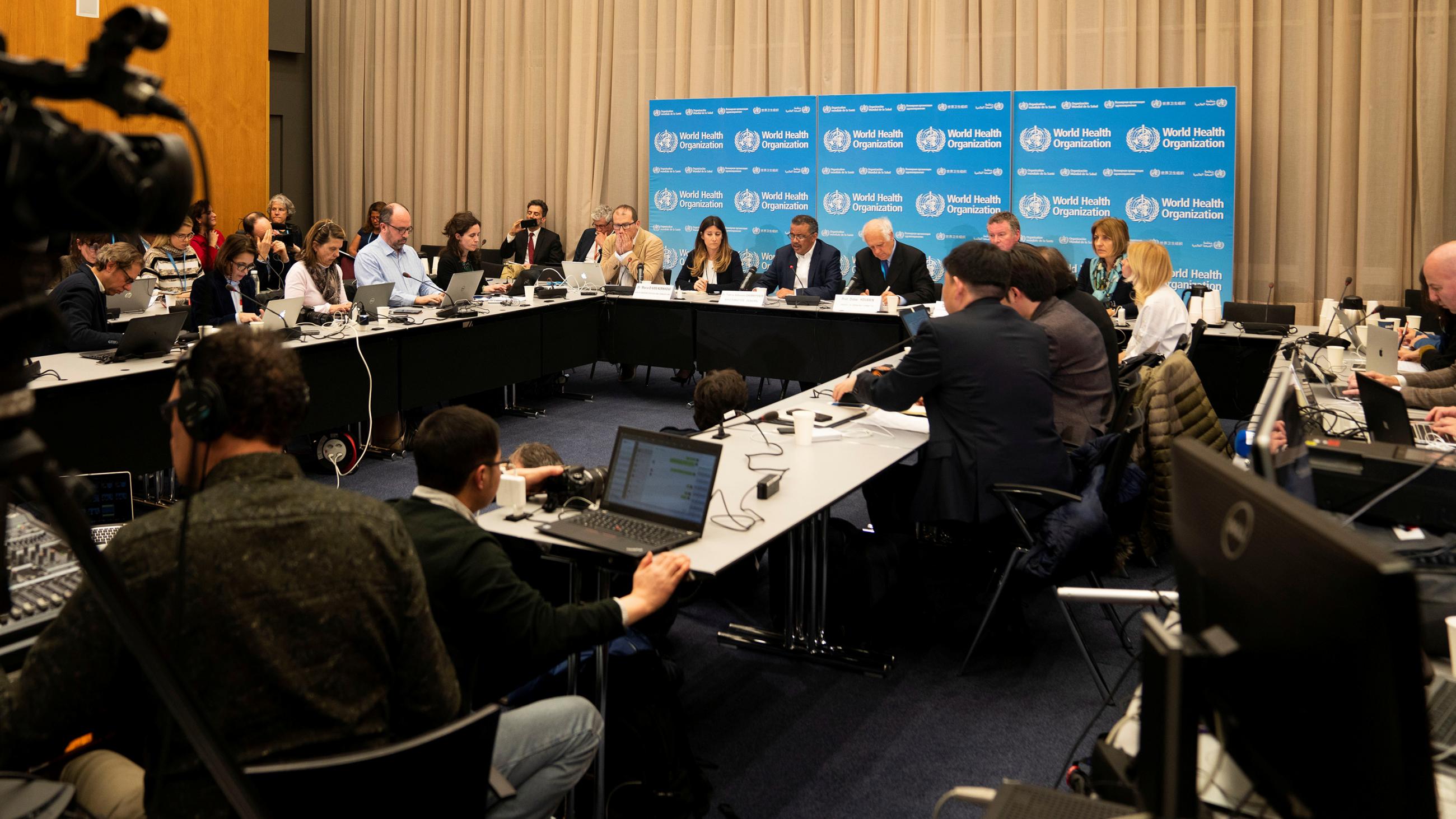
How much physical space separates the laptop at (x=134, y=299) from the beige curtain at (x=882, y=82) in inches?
193

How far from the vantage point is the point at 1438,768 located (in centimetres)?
148

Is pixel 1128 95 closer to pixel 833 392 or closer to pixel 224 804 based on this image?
pixel 833 392

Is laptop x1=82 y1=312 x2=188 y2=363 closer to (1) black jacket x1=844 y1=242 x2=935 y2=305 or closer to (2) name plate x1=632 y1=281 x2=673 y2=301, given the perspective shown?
(2) name plate x1=632 y1=281 x2=673 y2=301

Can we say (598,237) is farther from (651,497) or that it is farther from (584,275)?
(651,497)

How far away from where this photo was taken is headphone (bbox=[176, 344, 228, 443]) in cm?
152

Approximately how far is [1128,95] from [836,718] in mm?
5968

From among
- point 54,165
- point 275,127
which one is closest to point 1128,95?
point 54,165

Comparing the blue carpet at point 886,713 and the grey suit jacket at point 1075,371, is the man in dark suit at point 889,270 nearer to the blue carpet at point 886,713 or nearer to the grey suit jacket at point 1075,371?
the grey suit jacket at point 1075,371

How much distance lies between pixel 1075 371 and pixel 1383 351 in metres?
1.33

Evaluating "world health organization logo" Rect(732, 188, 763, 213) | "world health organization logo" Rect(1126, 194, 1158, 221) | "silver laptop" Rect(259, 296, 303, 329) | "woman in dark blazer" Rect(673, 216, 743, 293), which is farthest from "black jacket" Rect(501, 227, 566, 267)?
"world health organization logo" Rect(1126, 194, 1158, 221)

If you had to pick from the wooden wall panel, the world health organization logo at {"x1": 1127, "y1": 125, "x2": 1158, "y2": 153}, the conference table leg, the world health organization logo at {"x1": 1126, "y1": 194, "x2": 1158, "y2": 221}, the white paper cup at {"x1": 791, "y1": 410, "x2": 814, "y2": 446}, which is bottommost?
the conference table leg

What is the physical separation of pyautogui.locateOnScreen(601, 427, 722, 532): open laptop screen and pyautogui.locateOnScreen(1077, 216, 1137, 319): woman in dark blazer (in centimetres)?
452

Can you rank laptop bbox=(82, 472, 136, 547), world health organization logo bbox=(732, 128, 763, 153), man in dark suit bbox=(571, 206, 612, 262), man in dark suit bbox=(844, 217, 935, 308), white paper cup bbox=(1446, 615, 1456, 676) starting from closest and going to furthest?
1. white paper cup bbox=(1446, 615, 1456, 676)
2. laptop bbox=(82, 472, 136, 547)
3. man in dark suit bbox=(844, 217, 935, 308)
4. man in dark suit bbox=(571, 206, 612, 262)
5. world health organization logo bbox=(732, 128, 763, 153)

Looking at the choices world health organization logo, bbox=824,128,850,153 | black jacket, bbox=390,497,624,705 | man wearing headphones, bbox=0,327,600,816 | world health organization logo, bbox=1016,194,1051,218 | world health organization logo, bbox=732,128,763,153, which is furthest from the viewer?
world health organization logo, bbox=732,128,763,153
